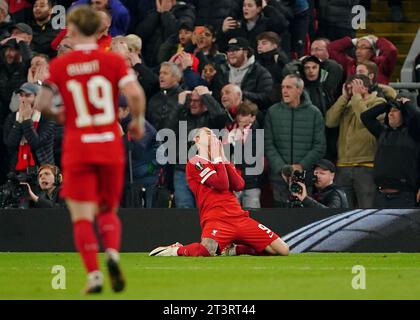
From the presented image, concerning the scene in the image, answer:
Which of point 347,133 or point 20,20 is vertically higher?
point 20,20

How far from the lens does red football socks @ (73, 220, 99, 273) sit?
34.6ft

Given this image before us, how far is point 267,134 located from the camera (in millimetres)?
18453

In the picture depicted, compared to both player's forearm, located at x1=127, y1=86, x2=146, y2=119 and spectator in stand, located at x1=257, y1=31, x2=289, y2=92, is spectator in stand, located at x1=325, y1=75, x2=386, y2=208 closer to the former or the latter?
spectator in stand, located at x1=257, y1=31, x2=289, y2=92

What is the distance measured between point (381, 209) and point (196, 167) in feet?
9.58

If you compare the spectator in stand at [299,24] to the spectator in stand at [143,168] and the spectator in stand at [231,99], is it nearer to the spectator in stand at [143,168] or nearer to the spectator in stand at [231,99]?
the spectator in stand at [231,99]

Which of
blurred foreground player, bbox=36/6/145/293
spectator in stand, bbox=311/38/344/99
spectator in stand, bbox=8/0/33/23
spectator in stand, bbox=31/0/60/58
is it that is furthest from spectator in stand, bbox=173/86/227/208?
blurred foreground player, bbox=36/6/145/293

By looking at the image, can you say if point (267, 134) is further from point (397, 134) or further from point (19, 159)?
point (19, 159)

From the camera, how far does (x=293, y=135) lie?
18422 millimetres

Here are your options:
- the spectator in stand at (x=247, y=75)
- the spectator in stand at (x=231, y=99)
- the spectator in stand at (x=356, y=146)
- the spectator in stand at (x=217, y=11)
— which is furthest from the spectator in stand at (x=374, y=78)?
the spectator in stand at (x=217, y=11)

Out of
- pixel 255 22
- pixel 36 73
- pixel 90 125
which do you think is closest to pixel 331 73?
pixel 255 22

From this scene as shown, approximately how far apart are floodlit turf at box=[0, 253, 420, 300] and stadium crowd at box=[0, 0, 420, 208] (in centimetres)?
123

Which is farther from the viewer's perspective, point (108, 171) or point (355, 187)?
point (355, 187)

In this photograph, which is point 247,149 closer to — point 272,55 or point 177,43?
point 272,55

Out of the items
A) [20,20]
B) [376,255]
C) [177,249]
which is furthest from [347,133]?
[20,20]
